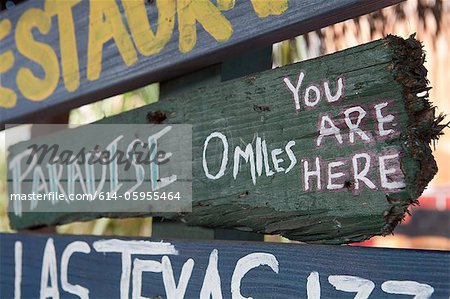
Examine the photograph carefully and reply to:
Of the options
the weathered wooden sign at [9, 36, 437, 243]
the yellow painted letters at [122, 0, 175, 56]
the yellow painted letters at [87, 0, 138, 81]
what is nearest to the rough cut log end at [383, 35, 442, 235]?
the weathered wooden sign at [9, 36, 437, 243]

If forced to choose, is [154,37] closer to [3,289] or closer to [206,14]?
[206,14]

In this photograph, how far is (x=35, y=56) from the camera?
1406 millimetres

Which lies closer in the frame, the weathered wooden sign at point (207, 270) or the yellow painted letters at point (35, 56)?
the weathered wooden sign at point (207, 270)

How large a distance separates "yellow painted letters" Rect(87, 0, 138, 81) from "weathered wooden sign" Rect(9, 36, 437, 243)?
0.20 meters

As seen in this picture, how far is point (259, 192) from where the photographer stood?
918mm

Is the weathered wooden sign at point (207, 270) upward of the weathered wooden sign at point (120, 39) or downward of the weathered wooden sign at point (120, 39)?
downward

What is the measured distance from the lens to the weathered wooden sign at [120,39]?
0.94 meters

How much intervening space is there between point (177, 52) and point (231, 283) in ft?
1.31

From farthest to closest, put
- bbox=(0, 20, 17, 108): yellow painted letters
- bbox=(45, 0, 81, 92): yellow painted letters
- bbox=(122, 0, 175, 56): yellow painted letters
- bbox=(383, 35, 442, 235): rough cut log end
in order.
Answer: bbox=(0, 20, 17, 108): yellow painted letters
bbox=(45, 0, 81, 92): yellow painted letters
bbox=(122, 0, 175, 56): yellow painted letters
bbox=(383, 35, 442, 235): rough cut log end

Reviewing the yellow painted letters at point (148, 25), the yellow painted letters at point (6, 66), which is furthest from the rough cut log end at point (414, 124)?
the yellow painted letters at point (6, 66)

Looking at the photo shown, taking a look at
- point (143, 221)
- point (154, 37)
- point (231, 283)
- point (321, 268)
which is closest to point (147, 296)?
point (231, 283)

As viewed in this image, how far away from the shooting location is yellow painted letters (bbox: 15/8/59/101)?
1359 mm

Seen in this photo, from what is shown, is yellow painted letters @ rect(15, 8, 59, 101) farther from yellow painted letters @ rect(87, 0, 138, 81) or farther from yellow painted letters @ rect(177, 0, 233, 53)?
yellow painted letters @ rect(177, 0, 233, 53)

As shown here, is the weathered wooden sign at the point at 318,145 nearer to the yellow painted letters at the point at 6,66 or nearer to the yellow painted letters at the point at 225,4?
the yellow painted letters at the point at 225,4
